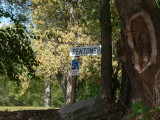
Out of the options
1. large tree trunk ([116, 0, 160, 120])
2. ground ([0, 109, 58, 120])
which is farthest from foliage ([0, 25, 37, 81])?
large tree trunk ([116, 0, 160, 120])

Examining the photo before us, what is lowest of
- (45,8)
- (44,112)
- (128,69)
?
(44,112)

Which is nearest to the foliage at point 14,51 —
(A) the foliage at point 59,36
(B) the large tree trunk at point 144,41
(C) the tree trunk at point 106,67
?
(C) the tree trunk at point 106,67

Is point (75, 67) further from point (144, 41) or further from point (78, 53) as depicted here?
point (144, 41)

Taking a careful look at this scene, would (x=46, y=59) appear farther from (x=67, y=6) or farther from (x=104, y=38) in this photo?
(x=104, y=38)

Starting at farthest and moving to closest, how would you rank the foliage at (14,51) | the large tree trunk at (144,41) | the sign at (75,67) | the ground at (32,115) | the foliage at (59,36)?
the foliage at (59,36) < the sign at (75,67) < the ground at (32,115) < the foliage at (14,51) < the large tree trunk at (144,41)

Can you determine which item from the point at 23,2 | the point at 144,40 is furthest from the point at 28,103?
the point at 144,40

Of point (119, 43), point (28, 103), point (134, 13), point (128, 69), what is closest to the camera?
point (134, 13)

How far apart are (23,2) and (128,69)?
14.7 ft

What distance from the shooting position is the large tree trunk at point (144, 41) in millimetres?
5262

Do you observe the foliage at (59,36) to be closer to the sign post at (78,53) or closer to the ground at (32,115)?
the sign post at (78,53)

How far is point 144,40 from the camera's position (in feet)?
17.7

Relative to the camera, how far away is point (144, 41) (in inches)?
212

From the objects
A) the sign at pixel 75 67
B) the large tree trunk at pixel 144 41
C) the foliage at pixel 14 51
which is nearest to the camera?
the large tree trunk at pixel 144 41

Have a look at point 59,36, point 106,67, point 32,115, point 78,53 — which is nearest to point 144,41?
point 106,67
